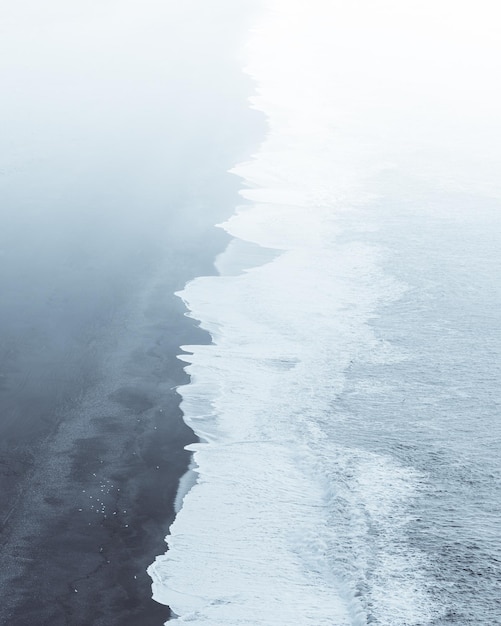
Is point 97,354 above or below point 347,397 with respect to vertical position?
below

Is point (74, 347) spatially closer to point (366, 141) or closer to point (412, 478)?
point (412, 478)

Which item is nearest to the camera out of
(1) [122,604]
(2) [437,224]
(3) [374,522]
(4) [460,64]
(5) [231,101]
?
(1) [122,604]

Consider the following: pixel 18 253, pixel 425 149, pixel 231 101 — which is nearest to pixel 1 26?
pixel 231 101

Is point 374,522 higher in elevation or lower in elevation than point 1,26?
lower
